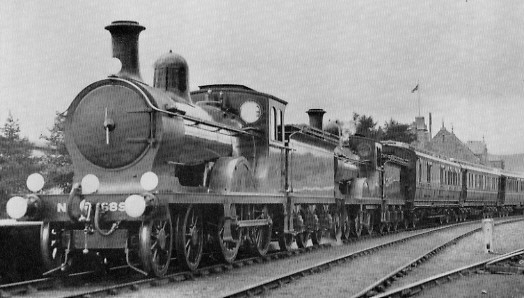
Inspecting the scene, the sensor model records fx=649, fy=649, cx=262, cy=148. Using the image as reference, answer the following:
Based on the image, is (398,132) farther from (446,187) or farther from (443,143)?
(446,187)

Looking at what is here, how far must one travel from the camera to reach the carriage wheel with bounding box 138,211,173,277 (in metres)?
8.99

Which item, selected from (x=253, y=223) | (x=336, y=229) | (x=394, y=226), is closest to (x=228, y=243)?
(x=253, y=223)

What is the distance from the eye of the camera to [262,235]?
1356 cm

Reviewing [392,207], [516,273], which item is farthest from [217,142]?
[392,207]

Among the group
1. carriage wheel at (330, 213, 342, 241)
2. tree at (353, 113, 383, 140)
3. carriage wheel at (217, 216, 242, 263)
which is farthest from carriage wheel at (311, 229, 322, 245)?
tree at (353, 113, 383, 140)

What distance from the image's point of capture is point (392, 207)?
2402cm

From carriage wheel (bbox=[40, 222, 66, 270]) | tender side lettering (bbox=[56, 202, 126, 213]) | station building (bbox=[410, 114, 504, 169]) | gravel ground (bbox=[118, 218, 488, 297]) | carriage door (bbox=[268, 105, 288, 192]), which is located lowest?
gravel ground (bbox=[118, 218, 488, 297])

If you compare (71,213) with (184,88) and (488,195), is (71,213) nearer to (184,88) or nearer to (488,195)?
(184,88)

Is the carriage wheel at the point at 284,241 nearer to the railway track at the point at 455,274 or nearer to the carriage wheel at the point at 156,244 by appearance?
the railway track at the point at 455,274

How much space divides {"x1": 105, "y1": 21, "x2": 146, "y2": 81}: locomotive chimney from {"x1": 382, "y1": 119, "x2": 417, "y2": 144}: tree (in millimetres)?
66291

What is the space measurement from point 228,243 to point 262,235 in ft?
6.00

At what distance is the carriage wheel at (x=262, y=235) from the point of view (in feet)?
43.0

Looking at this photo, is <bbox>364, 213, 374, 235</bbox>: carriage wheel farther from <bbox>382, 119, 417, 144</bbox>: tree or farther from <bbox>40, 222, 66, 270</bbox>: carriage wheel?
<bbox>382, 119, 417, 144</bbox>: tree

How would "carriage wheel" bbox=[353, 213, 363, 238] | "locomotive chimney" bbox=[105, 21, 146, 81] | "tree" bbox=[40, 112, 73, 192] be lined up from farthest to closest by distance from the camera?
"tree" bbox=[40, 112, 73, 192] → "carriage wheel" bbox=[353, 213, 363, 238] → "locomotive chimney" bbox=[105, 21, 146, 81]
